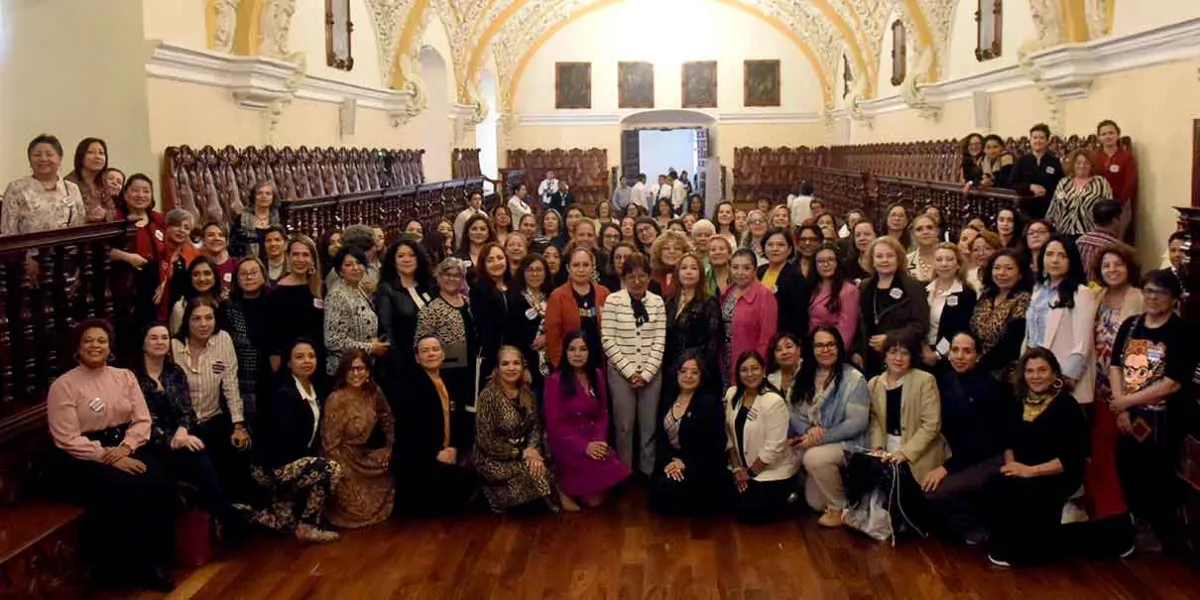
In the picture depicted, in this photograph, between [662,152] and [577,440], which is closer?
[577,440]

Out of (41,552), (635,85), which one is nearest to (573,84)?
(635,85)

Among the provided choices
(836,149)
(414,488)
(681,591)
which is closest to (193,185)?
(414,488)

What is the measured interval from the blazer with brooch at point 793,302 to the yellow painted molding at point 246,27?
6835mm

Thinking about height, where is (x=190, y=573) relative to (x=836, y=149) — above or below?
below

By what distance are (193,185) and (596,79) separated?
705 inches

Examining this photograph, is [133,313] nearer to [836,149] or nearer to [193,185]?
[193,185]

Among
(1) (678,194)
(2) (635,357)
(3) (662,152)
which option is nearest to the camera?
(2) (635,357)

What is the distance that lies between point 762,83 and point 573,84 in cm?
443

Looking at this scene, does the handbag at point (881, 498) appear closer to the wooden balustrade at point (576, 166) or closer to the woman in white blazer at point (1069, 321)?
the woman in white blazer at point (1069, 321)

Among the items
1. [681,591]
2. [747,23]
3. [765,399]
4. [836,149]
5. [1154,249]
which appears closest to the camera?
[681,591]

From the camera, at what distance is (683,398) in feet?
20.5

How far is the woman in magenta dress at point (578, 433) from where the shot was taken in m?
6.23

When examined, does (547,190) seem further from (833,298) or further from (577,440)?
(577,440)

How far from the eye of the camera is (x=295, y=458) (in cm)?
591
